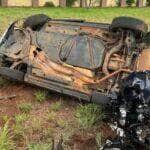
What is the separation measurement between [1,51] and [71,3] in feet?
78.3

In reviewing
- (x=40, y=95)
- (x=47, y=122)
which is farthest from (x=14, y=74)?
(x=47, y=122)

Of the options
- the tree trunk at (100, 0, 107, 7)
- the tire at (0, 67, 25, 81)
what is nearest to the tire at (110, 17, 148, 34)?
the tire at (0, 67, 25, 81)

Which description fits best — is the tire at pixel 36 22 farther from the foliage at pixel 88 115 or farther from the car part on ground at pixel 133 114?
the car part on ground at pixel 133 114

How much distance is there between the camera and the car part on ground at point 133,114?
607cm

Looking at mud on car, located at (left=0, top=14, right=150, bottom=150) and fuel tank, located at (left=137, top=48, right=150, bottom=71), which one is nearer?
fuel tank, located at (left=137, top=48, right=150, bottom=71)

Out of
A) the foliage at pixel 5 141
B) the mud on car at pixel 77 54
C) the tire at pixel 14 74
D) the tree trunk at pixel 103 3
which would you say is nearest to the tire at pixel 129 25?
the mud on car at pixel 77 54

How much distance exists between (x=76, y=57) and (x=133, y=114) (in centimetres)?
250

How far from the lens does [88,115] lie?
783cm

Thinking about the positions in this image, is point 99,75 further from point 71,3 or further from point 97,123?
point 71,3

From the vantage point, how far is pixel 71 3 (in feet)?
107

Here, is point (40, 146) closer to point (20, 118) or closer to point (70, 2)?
point (20, 118)

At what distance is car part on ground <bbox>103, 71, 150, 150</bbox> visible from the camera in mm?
6070

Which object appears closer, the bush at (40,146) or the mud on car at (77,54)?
the bush at (40,146)

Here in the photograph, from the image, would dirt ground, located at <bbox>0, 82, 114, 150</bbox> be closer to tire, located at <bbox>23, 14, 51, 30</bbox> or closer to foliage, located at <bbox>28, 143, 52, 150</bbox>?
foliage, located at <bbox>28, 143, 52, 150</bbox>
